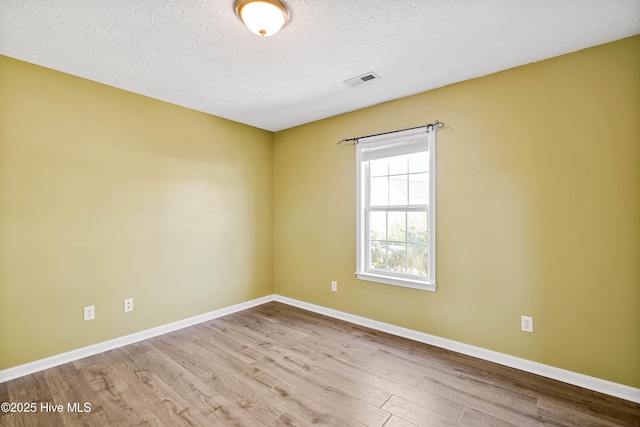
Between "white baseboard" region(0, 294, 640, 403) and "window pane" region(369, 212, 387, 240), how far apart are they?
97 centimetres


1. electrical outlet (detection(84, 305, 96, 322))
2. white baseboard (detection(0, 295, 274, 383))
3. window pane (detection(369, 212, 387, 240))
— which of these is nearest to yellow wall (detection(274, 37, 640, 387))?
window pane (detection(369, 212, 387, 240))

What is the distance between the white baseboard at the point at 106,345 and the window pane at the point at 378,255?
1.87m

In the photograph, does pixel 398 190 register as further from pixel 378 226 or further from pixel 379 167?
pixel 378 226

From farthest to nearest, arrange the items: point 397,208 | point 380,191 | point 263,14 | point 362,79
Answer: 1. point 380,191
2. point 397,208
3. point 362,79
4. point 263,14

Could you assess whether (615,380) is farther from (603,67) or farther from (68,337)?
(68,337)

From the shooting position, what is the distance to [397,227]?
3.32 meters

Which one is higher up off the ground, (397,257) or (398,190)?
(398,190)

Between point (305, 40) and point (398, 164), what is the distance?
65.8 inches

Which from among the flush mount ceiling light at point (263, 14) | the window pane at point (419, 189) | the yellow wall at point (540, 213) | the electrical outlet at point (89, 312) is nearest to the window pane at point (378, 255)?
the yellow wall at point (540, 213)

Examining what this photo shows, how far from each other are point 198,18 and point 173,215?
214cm

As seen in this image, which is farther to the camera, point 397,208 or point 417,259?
point 397,208

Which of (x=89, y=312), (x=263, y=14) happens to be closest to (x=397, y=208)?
(x=263, y=14)

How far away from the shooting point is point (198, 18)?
1.90 metres

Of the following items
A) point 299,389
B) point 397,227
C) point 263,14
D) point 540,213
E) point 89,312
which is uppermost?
point 263,14
